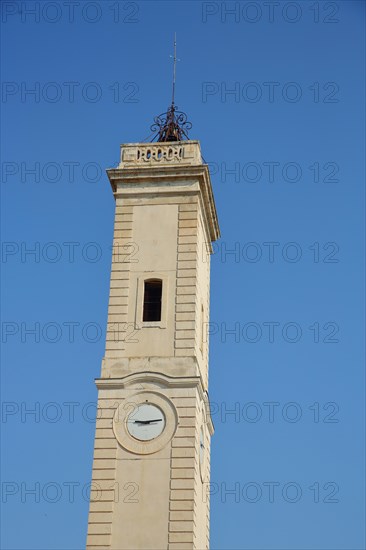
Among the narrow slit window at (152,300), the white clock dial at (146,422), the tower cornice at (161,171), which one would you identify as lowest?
the white clock dial at (146,422)

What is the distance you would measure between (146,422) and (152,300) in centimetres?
399

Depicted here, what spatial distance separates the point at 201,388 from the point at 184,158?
7739 millimetres

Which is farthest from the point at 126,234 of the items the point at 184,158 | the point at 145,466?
the point at 145,466

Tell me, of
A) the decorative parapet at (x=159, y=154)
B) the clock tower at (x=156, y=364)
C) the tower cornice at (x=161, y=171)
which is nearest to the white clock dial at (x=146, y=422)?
the clock tower at (x=156, y=364)

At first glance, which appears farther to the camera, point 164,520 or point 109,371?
point 109,371

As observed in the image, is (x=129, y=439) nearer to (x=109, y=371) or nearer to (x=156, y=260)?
(x=109, y=371)

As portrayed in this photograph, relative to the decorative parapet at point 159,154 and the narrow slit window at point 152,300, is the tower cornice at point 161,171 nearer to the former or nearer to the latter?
the decorative parapet at point 159,154

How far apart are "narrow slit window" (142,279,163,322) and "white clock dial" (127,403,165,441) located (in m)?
2.92

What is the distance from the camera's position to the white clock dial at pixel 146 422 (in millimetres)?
26984

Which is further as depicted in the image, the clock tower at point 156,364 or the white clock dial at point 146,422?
the white clock dial at point 146,422

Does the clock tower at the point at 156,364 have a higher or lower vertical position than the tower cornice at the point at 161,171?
lower

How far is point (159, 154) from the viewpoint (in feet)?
101

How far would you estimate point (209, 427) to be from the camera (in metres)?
30.3

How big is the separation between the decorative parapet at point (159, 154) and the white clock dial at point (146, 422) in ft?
27.0
